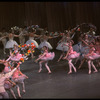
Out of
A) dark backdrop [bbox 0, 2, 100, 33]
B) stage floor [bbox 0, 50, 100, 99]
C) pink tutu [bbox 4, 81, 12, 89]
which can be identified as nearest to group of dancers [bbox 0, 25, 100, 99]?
pink tutu [bbox 4, 81, 12, 89]

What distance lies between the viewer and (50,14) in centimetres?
1153

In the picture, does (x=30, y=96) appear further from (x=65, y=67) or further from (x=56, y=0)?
(x=56, y=0)

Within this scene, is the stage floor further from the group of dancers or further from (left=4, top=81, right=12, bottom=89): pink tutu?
(left=4, top=81, right=12, bottom=89): pink tutu

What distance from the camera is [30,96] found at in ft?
15.5

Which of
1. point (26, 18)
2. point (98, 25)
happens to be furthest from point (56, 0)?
point (98, 25)

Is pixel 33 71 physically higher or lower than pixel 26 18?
lower

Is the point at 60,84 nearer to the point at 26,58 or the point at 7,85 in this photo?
the point at 26,58

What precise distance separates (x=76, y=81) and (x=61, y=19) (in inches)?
251

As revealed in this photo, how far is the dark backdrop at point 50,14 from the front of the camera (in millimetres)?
10586

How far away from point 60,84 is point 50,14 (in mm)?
6708

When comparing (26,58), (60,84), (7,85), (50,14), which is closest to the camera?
(7,85)

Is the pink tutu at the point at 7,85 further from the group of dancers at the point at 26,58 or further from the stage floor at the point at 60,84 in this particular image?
the stage floor at the point at 60,84

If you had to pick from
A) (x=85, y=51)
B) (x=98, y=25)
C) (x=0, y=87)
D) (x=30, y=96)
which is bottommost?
(x=30, y=96)

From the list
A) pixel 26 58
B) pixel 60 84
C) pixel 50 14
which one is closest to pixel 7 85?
pixel 26 58
